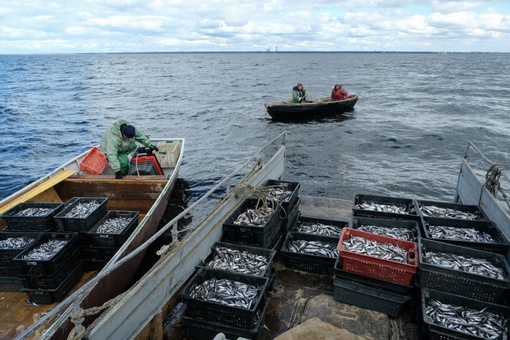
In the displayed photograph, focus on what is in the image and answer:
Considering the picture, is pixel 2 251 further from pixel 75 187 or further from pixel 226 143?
pixel 226 143

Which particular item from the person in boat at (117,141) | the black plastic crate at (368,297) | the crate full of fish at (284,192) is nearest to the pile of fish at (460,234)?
the black plastic crate at (368,297)

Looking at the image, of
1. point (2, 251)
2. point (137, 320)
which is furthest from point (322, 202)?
point (2, 251)

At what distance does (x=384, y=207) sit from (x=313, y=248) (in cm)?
182

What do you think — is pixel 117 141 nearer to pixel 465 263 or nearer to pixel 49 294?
pixel 49 294

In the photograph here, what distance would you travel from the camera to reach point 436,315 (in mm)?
4480

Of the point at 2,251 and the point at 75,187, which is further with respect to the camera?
the point at 75,187

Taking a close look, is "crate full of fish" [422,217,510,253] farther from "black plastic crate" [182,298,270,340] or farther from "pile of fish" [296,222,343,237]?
"black plastic crate" [182,298,270,340]

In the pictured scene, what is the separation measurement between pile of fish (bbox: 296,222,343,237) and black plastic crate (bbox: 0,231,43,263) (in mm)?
4890

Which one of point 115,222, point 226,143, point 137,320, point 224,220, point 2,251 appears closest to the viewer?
point 137,320

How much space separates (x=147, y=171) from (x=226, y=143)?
13.1m

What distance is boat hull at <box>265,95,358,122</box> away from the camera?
2491cm

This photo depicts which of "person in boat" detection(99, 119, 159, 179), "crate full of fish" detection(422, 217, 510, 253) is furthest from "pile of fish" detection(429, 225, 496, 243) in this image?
"person in boat" detection(99, 119, 159, 179)

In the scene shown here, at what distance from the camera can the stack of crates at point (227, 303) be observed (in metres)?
4.40

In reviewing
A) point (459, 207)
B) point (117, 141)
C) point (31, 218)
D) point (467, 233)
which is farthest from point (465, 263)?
point (117, 141)
